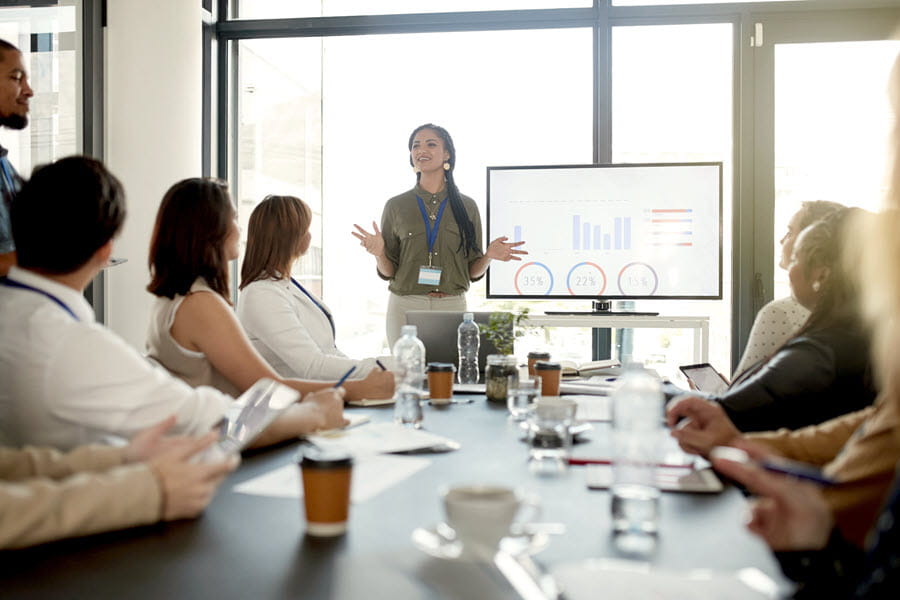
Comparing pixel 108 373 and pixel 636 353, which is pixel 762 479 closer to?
pixel 108 373

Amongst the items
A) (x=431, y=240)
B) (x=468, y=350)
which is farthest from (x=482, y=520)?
(x=431, y=240)

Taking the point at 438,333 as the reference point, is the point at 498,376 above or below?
below

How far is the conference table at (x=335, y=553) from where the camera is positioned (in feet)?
2.82

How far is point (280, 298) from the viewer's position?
2.69 metres

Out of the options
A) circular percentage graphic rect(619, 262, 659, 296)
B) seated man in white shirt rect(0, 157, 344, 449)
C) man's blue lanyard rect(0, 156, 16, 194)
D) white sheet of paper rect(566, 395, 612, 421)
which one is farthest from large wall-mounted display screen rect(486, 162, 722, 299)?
seated man in white shirt rect(0, 157, 344, 449)

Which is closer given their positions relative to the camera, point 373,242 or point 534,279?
point 373,242

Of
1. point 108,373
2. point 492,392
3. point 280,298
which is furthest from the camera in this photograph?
point 280,298

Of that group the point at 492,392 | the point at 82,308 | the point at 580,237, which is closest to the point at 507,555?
the point at 82,308

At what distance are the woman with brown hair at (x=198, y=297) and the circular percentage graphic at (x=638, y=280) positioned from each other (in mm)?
3093

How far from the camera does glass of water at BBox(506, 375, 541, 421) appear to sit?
6.47 feet

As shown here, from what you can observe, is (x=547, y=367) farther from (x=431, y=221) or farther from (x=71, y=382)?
(x=431, y=221)

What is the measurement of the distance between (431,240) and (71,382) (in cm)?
328

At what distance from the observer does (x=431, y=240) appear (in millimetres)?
4461

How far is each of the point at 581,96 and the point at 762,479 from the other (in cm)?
443
